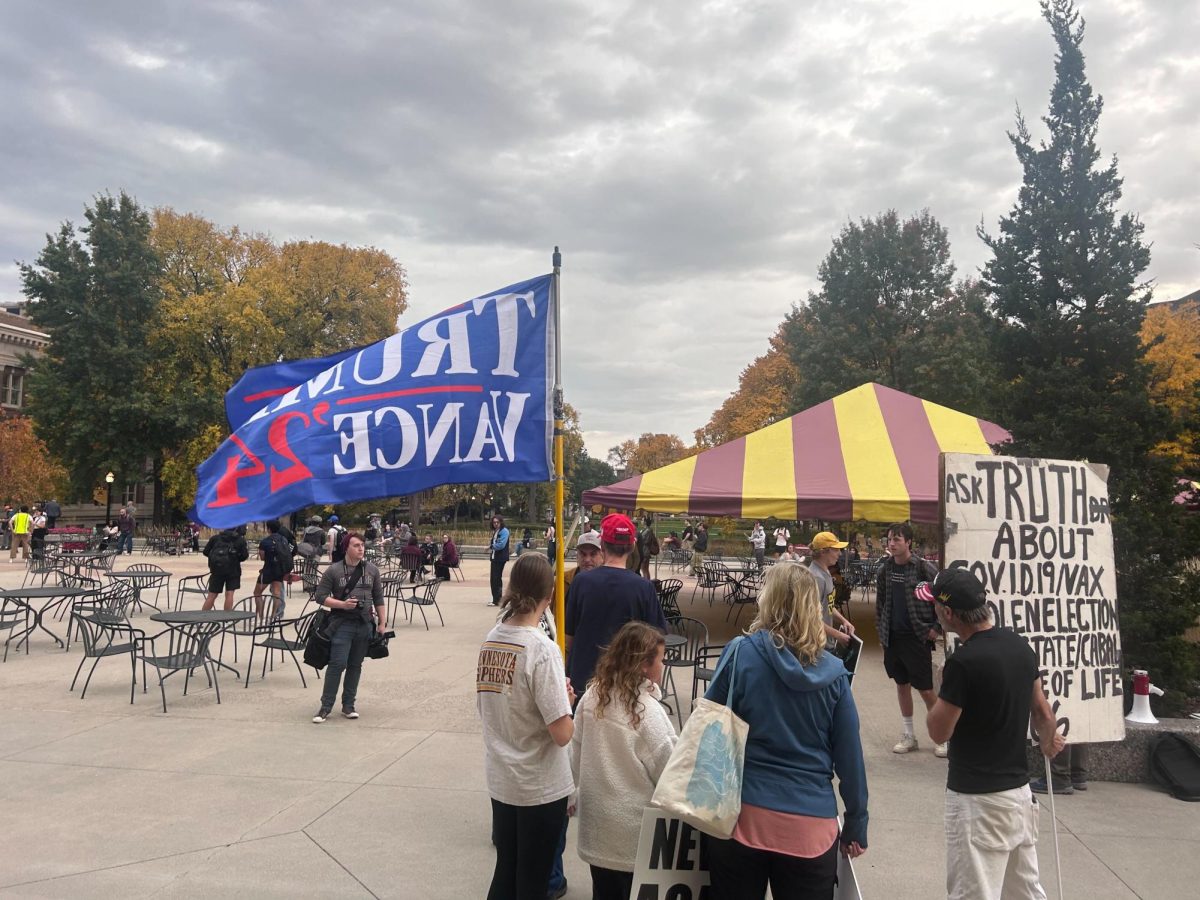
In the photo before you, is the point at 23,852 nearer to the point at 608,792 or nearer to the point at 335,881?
the point at 335,881

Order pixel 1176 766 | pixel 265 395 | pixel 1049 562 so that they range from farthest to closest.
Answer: pixel 1176 766, pixel 265 395, pixel 1049 562

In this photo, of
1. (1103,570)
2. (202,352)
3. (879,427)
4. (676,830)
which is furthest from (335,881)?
(202,352)

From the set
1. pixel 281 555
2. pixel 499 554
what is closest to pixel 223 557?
pixel 281 555

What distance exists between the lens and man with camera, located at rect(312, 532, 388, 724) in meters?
6.88

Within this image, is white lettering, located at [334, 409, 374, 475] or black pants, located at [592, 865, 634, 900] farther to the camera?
white lettering, located at [334, 409, 374, 475]

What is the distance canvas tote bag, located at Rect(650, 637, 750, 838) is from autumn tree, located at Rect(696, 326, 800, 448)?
35448mm

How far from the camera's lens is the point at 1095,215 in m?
6.67

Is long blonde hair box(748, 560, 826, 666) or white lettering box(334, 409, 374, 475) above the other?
white lettering box(334, 409, 374, 475)

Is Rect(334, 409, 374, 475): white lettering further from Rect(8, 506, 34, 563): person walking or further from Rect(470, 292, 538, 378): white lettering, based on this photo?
Rect(8, 506, 34, 563): person walking

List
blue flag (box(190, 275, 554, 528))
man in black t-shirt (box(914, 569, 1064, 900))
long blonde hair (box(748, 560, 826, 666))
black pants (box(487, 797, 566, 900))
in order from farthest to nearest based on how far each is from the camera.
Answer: blue flag (box(190, 275, 554, 528)) → black pants (box(487, 797, 566, 900)) → man in black t-shirt (box(914, 569, 1064, 900)) → long blonde hair (box(748, 560, 826, 666))

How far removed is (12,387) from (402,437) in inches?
2266

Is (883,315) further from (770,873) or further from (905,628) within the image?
(770,873)

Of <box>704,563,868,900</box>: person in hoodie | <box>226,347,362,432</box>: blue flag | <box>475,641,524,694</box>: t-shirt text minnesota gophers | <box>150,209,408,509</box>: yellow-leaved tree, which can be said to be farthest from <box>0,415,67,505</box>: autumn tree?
<box>704,563,868,900</box>: person in hoodie

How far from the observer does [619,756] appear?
288 centimetres
